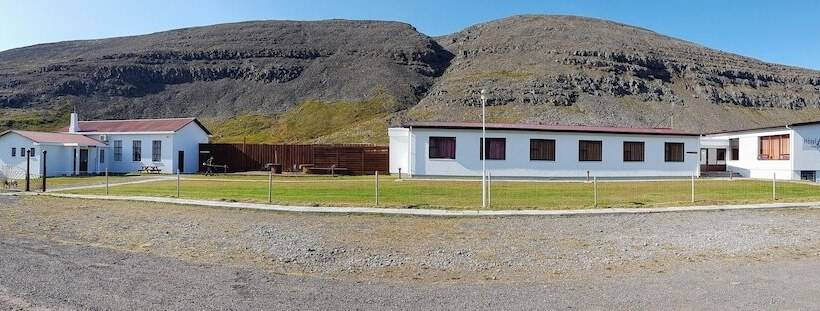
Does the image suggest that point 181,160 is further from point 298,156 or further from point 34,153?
point 34,153

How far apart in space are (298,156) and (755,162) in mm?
31333

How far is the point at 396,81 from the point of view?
109500mm

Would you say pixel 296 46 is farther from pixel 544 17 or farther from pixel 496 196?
pixel 496 196

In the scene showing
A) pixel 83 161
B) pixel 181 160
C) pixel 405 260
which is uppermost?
pixel 181 160

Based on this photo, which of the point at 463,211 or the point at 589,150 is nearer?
the point at 463,211

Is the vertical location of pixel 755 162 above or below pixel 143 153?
below

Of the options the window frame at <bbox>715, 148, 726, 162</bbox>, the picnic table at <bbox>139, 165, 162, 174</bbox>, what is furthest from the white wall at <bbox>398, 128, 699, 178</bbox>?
the picnic table at <bbox>139, 165, 162, 174</bbox>

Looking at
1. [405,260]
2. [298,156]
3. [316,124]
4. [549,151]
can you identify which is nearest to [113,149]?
[298,156]

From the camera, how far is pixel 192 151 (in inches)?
1783

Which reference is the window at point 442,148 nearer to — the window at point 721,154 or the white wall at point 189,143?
the white wall at point 189,143

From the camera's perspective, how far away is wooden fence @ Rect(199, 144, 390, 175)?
41.8m

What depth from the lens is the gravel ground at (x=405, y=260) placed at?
7316 mm

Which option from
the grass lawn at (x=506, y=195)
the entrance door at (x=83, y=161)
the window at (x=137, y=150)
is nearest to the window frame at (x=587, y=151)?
the grass lawn at (x=506, y=195)

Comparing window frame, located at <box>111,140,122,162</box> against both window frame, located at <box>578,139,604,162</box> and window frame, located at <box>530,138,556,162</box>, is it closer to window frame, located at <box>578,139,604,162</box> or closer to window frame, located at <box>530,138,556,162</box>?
window frame, located at <box>530,138,556,162</box>
